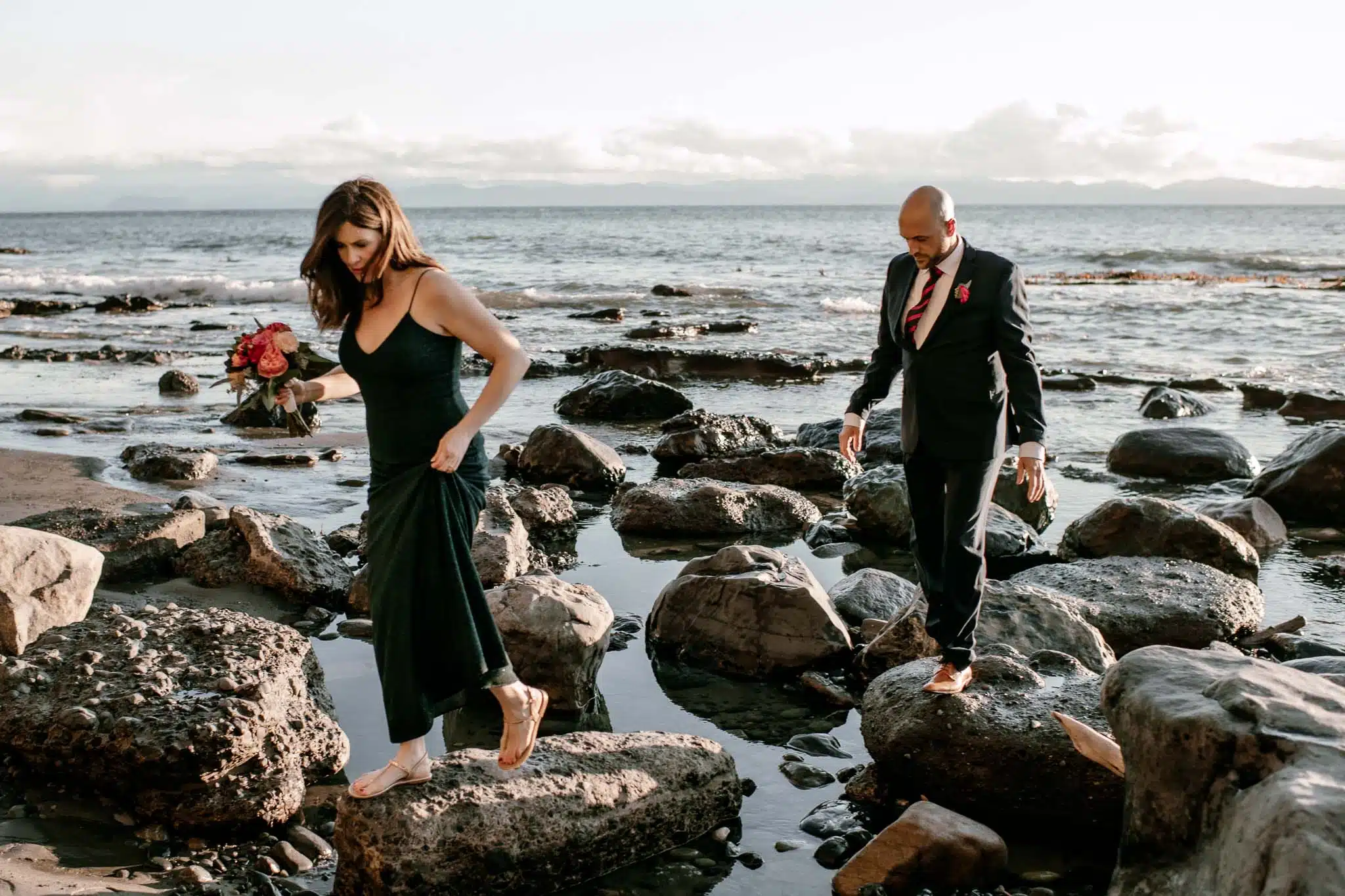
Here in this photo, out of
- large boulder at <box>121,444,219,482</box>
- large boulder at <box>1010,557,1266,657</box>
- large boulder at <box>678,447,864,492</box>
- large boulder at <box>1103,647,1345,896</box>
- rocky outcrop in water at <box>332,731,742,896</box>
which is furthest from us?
large boulder at <box>678,447,864,492</box>

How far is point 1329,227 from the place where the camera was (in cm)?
7975

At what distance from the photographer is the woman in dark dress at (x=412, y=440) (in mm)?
3725

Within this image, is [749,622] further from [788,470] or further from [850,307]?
[850,307]

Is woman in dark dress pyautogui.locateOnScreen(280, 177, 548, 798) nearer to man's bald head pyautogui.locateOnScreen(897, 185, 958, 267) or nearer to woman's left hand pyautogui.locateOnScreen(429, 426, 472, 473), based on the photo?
woman's left hand pyautogui.locateOnScreen(429, 426, 472, 473)

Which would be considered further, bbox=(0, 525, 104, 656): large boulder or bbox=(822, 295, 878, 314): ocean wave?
bbox=(822, 295, 878, 314): ocean wave

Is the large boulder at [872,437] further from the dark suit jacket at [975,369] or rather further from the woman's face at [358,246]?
the woman's face at [358,246]

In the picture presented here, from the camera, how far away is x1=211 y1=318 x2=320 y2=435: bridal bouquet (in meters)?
4.43

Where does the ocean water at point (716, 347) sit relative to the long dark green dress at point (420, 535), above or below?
below

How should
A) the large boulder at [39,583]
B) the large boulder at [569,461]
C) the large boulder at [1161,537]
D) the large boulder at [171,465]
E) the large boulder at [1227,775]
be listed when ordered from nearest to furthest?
the large boulder at [1227,775] → the large boulder at [39,583] → the large boulder at [1161,537] → the large boulder at [171,465] → the large boulder at [569,461]

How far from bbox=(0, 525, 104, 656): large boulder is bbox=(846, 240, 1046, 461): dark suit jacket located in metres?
3.78

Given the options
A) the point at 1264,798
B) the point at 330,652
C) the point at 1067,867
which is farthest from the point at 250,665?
the point at 1264,798

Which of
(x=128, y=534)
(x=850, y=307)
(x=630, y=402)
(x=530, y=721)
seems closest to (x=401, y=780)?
(x=530, y=721)

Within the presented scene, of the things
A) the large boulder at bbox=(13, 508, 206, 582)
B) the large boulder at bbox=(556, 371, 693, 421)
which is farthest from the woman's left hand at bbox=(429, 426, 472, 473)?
the large boulder at bbox=(556, 371, 693, 421)

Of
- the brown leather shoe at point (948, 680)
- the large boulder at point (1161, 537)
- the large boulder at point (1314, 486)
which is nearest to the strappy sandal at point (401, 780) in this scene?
the brown leather shoe at point (948, 680)
